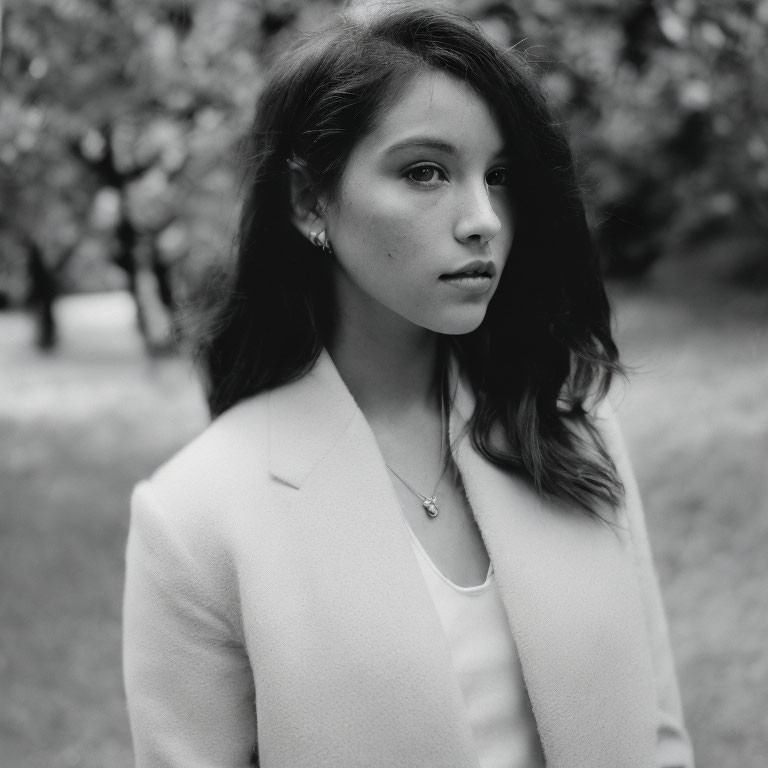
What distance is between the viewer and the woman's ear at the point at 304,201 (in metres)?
1.62

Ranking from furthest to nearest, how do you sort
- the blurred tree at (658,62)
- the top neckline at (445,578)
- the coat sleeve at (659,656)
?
the blurred tree at (658,62)
the coat sleeve at (659,656)
the top neckline at (445,578)

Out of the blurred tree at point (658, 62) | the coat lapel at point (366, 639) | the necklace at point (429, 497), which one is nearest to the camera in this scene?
the coat lapel at point (366, 639)

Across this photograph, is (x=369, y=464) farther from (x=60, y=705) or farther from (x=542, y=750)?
(x=60, y=705)

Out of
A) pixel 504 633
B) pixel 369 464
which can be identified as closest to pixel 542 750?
pixel 504 633

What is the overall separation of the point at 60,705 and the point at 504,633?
133 inches

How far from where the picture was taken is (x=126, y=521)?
5.90m

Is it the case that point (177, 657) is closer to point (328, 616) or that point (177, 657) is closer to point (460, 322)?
point (328, 616)

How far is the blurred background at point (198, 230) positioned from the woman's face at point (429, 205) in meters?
0.33

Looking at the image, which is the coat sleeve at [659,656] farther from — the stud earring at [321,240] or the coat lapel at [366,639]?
the stud earring at [321,240]

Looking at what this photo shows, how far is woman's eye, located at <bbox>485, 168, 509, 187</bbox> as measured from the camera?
159cm

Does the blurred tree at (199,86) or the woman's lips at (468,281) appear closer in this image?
the woman's lips at (468,281)

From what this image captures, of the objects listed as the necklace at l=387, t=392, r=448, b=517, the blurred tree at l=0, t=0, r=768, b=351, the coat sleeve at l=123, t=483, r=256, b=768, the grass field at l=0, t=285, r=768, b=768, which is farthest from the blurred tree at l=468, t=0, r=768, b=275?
the coat sleeve at l=123, t=483, r=256, b=768

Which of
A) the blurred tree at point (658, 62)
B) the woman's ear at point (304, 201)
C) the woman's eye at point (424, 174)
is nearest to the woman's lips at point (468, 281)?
the woman's eye at point (424, 174)

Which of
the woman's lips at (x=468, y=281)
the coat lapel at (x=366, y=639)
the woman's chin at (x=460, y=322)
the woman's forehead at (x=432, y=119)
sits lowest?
the coat lapel at (x=366, y=639)
